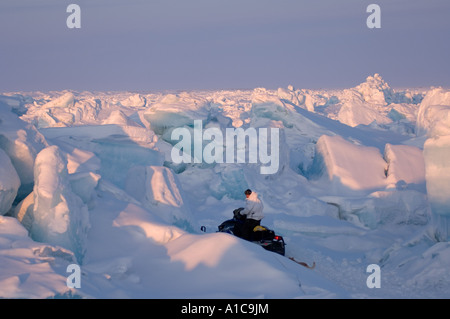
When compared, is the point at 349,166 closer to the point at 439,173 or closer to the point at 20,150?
the point at 439,173

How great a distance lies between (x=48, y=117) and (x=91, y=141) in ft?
42.6

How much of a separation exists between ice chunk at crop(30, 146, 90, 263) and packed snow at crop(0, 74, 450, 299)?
17 millimetres

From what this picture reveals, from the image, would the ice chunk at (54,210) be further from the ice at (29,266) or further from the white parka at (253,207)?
the white parka at (253,207)

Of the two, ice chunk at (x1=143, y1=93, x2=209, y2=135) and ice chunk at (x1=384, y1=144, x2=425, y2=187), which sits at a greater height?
ice chunk at (x1=143, y1=93, x2=209, y2=135)

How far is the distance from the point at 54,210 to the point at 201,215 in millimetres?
7008

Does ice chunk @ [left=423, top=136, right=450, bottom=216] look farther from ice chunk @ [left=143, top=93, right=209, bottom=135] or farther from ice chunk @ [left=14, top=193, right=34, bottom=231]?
ice chunk @ [left=143, top=93, right=209, bottom=135]

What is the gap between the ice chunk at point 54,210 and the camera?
251 inches

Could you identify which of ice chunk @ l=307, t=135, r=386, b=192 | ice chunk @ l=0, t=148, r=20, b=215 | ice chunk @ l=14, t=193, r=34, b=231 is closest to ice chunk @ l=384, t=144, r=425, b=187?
ice chunk @ l=307, t=135, r=386, b=192

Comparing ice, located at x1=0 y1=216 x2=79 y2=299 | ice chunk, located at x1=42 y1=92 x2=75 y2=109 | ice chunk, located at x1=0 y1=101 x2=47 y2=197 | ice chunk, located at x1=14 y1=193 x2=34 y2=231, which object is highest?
ice chunk, located at x1=42 y1=92 x2=75 y2=109

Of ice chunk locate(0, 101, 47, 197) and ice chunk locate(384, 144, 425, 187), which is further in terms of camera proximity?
ice chunk locate(384, 144, 425, 187)

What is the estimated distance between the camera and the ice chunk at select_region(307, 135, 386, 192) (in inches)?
539

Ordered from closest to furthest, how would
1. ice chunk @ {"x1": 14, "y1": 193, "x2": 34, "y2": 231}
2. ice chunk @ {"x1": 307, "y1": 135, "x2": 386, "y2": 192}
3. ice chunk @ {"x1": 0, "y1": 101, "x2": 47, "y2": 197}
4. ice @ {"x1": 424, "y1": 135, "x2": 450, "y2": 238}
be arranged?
ice chunk @ {"x1": 14, "y1": 193, "x2": 34, "y2": 231}, ice chunk @ {"x1": 0, "y1": 101, "x2": 47, "y2": 197}, ice @ {"x1": 424, "y1": 135, "x2": 450, "y2": 238}, ice chunk @ {"x1": 307, "y1": 135, "x2": 386, "y2": 192}

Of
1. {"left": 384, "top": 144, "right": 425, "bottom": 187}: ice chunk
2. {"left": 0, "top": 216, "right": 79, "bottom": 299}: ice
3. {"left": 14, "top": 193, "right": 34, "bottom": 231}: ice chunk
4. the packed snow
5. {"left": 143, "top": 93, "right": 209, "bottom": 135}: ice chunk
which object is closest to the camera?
{"left": 0, "top": 216, "right": 79, "bottom": 299}: ice
